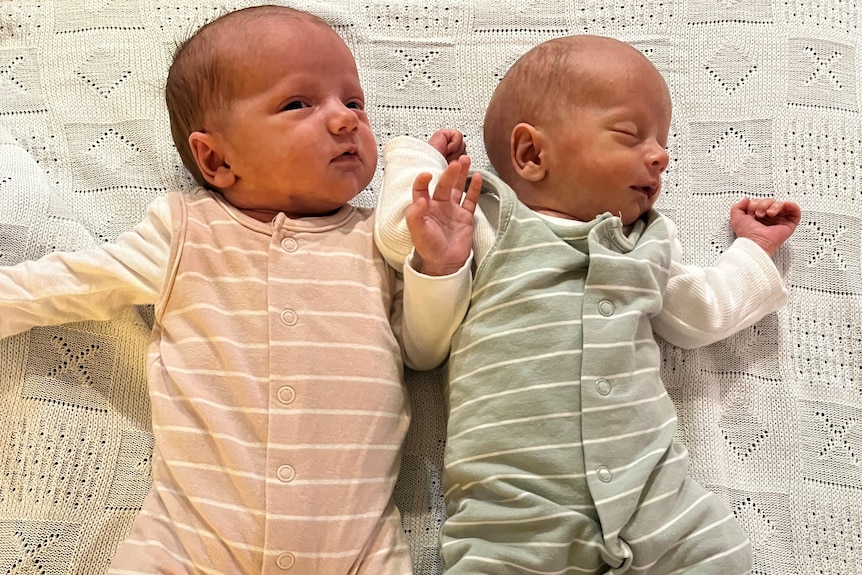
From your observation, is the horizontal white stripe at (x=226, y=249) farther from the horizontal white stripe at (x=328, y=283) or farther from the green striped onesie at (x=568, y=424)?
the green striped onesie at (x=568, y=424)

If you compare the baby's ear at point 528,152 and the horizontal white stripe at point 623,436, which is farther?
the baby's ear at point 528,152

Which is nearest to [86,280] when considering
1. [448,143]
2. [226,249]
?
[226,249]

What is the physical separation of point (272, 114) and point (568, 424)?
1.95 feet

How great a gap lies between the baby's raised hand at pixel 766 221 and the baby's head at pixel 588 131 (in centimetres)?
20

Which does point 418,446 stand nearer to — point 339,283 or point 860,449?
point 339,283

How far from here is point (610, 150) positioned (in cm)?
121

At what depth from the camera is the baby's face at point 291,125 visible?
46.5 inches

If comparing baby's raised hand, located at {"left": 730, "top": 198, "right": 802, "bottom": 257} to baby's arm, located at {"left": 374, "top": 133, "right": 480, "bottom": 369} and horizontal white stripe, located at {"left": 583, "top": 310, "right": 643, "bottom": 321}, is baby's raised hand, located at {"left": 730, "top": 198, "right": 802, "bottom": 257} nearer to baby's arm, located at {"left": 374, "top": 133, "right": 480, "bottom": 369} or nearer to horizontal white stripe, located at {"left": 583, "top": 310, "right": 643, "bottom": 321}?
horizontal white stripe, located at {"left": 583, "top": 310, "right": 643, "bottom": 321}

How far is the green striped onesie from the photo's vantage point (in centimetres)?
106

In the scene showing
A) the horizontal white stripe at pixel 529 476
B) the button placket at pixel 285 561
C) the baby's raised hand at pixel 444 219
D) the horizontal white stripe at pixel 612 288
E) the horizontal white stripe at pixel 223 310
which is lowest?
the button placket at pixel 285 561

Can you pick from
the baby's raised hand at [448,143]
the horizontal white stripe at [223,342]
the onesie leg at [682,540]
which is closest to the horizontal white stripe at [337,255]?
the horizontal white stripe at [223,342]

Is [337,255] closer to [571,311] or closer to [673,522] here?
[571,311]

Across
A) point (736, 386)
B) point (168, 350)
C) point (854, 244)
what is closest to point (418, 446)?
point (168, 350)

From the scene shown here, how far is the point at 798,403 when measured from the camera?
132 centimetres
